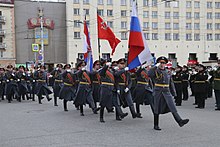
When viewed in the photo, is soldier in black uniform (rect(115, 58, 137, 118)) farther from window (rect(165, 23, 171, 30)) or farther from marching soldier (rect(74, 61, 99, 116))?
window (rect(165, 23, 171, 30))

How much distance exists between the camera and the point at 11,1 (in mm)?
54375

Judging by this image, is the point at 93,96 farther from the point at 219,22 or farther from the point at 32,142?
the point at 219,22

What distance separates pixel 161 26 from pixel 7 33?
27020mm

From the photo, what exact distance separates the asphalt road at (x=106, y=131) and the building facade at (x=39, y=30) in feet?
152

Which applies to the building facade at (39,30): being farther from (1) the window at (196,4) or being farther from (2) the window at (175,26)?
(1) the window at (196,4)

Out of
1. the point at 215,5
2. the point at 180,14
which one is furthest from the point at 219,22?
the point at 180,14

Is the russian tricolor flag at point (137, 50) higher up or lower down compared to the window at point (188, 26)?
lower down

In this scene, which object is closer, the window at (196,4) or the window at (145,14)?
the window at (145,14)

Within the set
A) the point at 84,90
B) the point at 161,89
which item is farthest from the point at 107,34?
the point at 161,89

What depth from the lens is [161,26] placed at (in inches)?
2355

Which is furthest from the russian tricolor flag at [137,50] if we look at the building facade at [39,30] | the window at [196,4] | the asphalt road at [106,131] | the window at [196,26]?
the window at [196,4]

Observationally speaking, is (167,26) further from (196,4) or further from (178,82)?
(178,82)

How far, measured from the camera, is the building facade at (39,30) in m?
55.6

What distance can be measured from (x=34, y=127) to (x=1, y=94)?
9849mm
